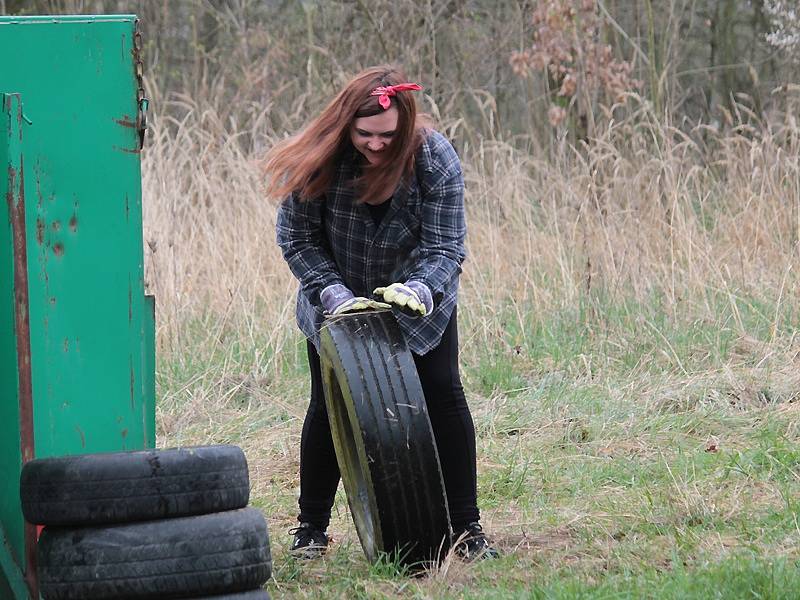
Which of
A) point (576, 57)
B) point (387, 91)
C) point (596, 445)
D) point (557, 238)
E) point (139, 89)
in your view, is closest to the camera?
point (139, 89)

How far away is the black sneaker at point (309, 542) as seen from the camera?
13.7 ft

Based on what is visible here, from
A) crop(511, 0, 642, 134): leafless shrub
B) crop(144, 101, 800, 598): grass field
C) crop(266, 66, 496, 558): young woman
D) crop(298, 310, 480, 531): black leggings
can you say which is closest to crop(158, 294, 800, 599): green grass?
crop(144, 101, 800, 598): grass field

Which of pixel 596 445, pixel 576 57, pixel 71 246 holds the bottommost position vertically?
pixel 596 445

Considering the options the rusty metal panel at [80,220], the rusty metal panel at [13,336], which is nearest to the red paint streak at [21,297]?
the rusty metal panel at [13,336]

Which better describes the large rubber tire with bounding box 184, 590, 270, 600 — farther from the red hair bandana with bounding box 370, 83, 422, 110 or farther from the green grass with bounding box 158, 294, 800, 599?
the red hair bandana with bounding box 370, 83, 422, 110

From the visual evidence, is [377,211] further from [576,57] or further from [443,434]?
[576,57]

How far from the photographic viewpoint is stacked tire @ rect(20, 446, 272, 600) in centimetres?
305

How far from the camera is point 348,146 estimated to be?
13.2ft

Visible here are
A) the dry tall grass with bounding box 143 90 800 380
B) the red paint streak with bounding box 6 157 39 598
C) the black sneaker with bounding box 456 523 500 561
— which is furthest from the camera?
the dry tall grass with bounding box 143 90 800 380

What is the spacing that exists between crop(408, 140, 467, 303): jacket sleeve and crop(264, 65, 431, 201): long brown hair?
0.10 meters

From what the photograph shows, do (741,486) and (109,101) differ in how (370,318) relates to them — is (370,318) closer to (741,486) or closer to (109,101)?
(109,101)

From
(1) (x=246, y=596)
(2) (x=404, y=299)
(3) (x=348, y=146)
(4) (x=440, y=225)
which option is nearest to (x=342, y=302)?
(2) (x=404, y=299)

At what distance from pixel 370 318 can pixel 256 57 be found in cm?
869

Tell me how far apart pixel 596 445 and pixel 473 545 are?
1.61 meters
